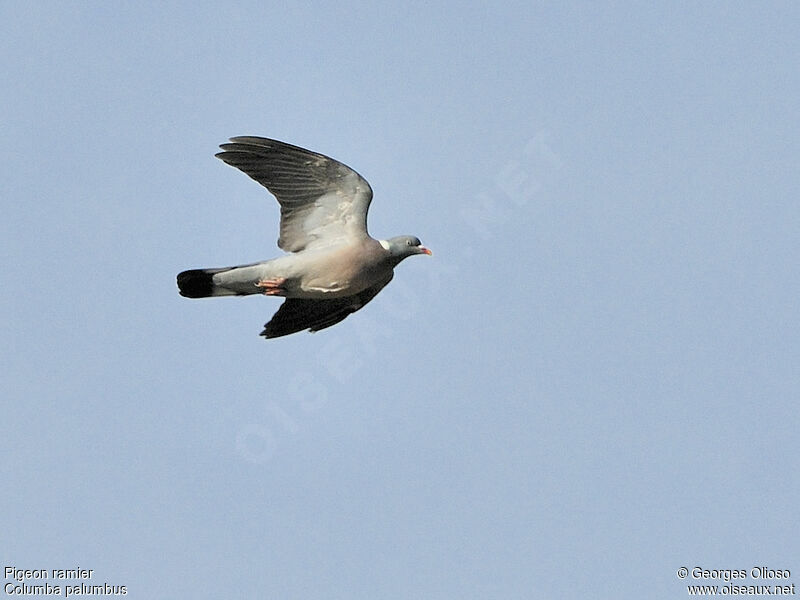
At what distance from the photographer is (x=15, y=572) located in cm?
1349

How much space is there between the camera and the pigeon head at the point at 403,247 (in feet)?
42.4

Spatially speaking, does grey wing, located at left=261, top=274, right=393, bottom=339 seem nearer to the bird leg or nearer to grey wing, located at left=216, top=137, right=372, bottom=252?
the bird leg

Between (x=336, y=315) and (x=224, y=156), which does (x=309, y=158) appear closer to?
(x=224, y=156)

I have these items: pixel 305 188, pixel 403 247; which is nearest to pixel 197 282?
pixel 305 188

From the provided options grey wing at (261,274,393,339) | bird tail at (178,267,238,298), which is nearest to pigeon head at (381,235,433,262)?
grey wing at (261,274,393,339)

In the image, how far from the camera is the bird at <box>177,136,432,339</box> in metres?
12.5

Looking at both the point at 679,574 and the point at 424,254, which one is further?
the point at 679,574

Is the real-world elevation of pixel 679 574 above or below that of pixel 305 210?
below

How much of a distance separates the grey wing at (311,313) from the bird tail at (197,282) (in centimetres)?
115

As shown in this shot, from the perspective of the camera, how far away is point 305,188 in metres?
12.7

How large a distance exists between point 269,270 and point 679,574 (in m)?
6.11

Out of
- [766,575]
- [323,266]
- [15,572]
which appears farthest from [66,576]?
[766,575]

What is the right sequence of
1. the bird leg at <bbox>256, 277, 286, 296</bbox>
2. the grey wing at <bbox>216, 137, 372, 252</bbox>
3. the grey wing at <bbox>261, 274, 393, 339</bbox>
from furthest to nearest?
the grey wing at <bbox>261, 274, 393, 339</bbox>, the bird leg at <bbox>256, 277, 286, 296</bbox>, the grey wing at <bbox>216, 137, 372, 252</bbox>

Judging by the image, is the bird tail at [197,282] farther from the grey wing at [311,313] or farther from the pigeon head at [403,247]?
the pigeon head at [403,247]
